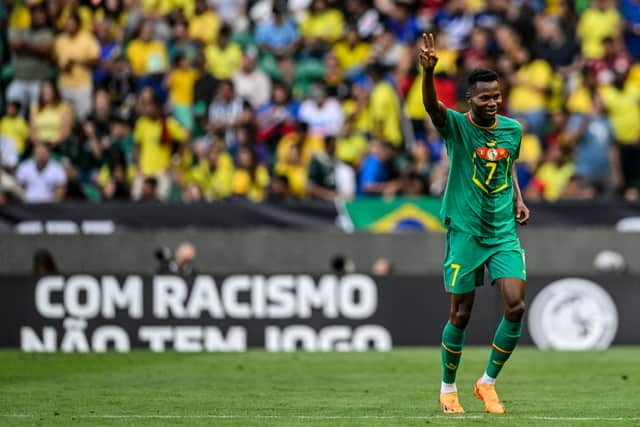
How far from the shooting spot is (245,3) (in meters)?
22.7

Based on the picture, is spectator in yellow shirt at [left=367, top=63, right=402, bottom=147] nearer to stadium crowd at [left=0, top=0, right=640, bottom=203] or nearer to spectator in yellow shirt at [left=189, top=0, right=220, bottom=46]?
stadium crowd at [left=0, top=0, right=640, bottom=203]

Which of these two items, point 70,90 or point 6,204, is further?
point 70,90

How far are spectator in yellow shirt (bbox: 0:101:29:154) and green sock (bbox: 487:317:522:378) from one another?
483 inches

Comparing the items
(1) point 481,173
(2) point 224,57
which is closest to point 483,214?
(1) point 481,173

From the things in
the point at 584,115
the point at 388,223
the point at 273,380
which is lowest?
the point at 273,380

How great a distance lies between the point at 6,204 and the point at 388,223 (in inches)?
199

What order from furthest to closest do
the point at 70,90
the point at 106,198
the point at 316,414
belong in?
1. the point at 70,90
2. the point at 106,198
3. the point at 316,414

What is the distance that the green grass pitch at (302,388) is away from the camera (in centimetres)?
941

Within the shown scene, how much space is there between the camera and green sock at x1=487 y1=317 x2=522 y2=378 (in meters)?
9.54

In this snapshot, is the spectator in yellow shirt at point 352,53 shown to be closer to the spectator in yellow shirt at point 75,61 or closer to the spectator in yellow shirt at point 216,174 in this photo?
the spectator in yellow shirt at point 216,174

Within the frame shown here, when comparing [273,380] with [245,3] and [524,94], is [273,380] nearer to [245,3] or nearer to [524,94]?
[524,94]

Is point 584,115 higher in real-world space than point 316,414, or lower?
higher

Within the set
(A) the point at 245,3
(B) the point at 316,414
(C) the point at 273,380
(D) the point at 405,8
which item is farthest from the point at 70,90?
(B) the point at 316,414

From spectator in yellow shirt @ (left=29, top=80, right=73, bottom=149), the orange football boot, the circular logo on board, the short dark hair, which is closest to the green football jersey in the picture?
the short dark hair
